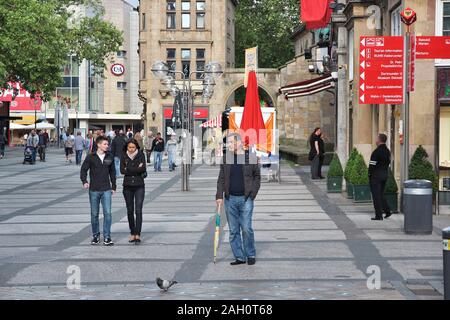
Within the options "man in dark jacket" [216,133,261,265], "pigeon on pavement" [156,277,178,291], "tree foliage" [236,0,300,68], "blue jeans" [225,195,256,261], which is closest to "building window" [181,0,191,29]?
"tree foliage" [236,0,300,68]

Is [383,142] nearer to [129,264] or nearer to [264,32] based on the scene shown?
[129,264]

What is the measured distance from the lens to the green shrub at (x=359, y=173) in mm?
24906

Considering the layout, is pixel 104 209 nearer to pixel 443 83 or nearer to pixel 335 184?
pixel 443 83

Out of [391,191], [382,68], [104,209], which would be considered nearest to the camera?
[104,209]

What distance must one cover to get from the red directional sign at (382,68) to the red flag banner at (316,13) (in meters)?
15.3

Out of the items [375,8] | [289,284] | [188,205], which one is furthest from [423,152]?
[289,284]

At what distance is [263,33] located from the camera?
93.9 m

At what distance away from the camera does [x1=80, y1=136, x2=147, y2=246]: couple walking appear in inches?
659

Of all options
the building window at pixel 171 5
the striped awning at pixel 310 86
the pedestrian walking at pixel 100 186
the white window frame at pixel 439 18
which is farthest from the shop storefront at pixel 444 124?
the building window at pixel 171 5

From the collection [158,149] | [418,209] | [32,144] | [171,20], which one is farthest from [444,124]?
[171,20]

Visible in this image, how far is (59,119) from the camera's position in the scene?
267 feet

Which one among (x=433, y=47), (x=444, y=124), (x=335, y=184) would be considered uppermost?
(x=433, y=47)

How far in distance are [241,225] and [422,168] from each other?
8.03 metres

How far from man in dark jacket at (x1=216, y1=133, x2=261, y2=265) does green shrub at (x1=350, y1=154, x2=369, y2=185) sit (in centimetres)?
1090
